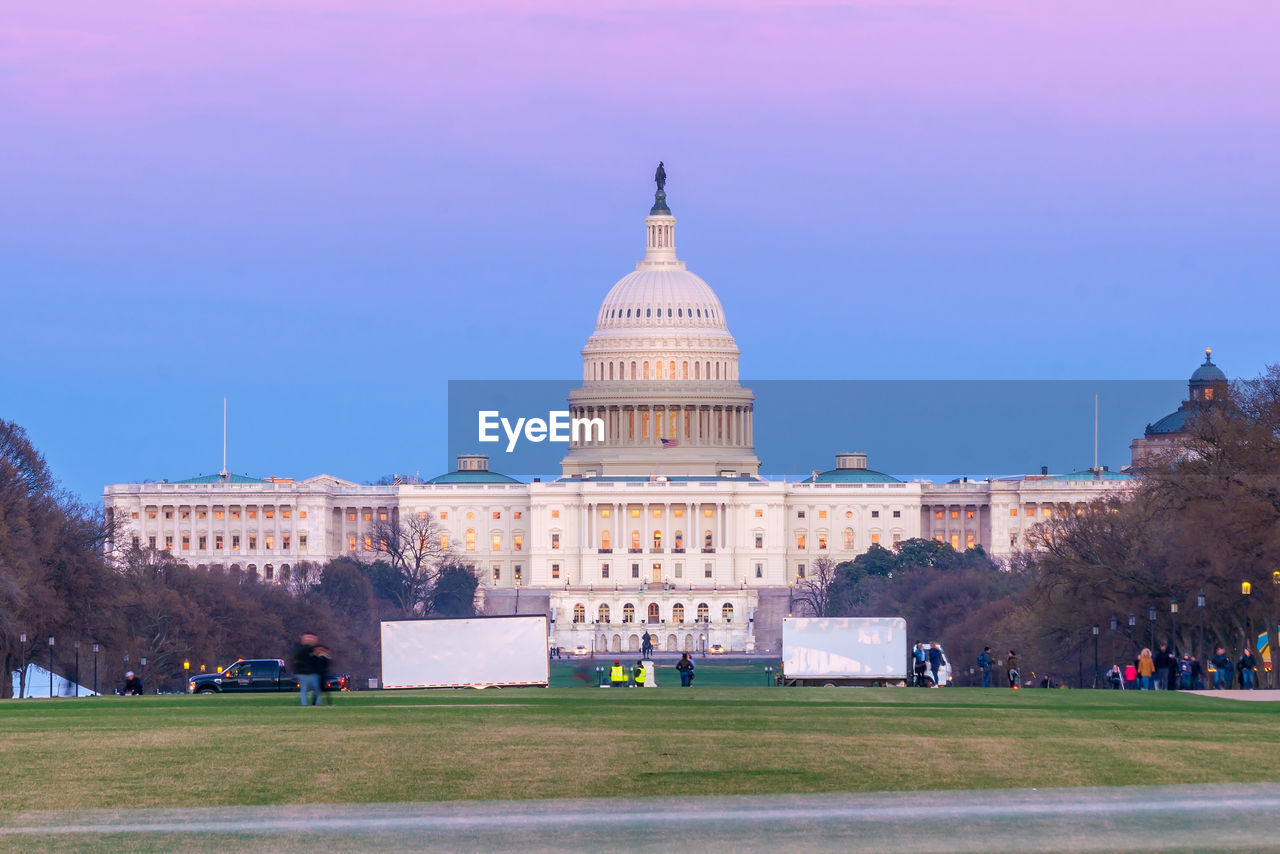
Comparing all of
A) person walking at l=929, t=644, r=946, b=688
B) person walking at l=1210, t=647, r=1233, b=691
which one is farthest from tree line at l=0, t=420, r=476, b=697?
person walking at l=1210, t=647, r=1233, b=691

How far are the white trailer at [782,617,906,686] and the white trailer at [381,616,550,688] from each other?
9958 millimetres

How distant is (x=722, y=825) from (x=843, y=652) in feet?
152

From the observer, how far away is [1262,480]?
79625mm

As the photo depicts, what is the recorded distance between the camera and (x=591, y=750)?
39.4 m

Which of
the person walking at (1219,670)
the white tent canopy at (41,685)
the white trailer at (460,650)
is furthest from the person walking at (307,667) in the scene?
the white tent canopy at (41,685)

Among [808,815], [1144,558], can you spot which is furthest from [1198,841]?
[1144,558]

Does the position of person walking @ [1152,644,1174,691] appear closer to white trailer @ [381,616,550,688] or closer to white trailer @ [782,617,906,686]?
white trailer @ [782,617,906,686]

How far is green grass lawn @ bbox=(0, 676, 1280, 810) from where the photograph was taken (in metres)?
36.0

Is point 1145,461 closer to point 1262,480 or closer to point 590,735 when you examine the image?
point 1262,480

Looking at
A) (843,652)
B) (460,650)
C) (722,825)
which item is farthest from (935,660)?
(722,825)

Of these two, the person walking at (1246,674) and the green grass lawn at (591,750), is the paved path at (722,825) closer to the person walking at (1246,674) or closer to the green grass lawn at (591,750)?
the green grass lawn at (591,750)

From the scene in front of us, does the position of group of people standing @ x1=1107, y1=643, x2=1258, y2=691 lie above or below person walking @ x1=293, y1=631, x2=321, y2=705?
below

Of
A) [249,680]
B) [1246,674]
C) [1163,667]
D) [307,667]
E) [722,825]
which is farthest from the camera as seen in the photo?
[249,680]

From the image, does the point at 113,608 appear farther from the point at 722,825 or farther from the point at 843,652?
the point at 722,825
